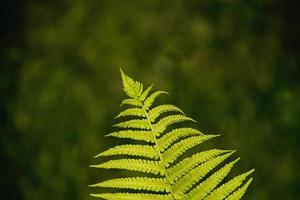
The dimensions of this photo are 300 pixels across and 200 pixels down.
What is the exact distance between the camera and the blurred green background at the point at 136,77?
4.04 metres

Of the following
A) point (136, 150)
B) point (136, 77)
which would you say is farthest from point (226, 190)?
point (136, 77)

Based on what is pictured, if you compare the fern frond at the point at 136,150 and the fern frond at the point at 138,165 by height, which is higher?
the fern frond at the point at 136,150

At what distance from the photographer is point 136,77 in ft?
14.4

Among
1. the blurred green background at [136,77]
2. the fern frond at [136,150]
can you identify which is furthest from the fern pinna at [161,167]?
the blurred green background at [136,77]

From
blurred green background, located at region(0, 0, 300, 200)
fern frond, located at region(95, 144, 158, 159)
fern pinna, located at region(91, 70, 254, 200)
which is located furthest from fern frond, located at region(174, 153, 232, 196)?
blurred green background, located at region(0, 0, 300, 200)

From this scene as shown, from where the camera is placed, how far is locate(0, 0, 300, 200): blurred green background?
4.04 m

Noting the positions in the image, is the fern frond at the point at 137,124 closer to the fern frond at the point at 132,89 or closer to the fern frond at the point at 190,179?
the fern frond at the point at 132,89

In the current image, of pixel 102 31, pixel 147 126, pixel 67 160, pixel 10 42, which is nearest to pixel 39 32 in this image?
pixel 10 42

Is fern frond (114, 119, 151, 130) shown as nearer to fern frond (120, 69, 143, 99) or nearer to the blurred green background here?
fern frond (120, 69, 143, 99)

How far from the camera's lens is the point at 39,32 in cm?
480

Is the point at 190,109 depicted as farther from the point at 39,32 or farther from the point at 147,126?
the point at 147,126

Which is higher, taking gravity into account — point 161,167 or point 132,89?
point 132,89

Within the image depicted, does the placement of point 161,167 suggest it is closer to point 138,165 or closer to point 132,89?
point 138,165

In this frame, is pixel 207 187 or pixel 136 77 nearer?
pixel 207 187
